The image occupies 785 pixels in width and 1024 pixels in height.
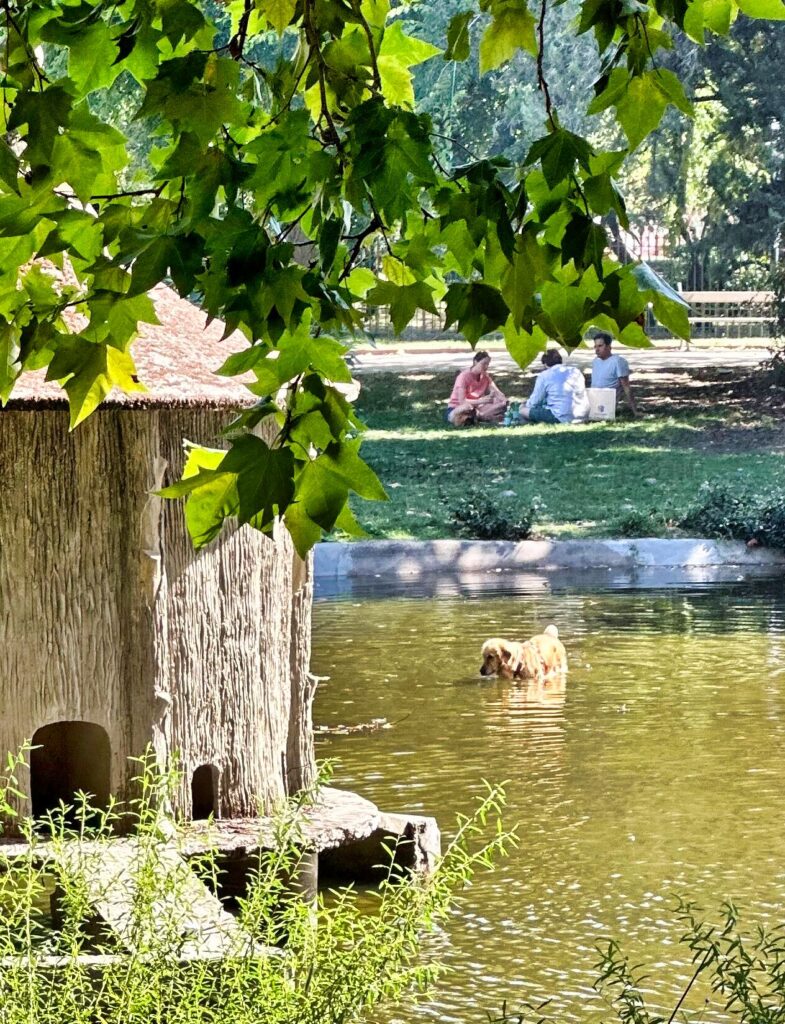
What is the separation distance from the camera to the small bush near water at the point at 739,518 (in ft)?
57.1

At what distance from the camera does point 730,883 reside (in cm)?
765

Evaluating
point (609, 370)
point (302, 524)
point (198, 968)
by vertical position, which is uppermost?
point (609, 370)

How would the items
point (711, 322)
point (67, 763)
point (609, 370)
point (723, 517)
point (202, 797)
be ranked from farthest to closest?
1. point (711, 322)
2. point (609, 370)
3. point (723, 517)
4. point (67, 763)
5. point (202, 797)

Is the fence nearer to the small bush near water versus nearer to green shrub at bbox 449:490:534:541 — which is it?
the small bush near water

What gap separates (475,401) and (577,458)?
8.08 ft

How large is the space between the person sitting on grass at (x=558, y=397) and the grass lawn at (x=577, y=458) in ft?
0.82

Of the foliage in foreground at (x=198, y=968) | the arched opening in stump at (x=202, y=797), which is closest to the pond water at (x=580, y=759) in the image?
the arched opening in stump at (x=202, y=797)

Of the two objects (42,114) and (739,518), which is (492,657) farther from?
(42,114)

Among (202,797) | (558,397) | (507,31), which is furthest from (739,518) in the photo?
(507,31)

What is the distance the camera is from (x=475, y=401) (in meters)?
23.6

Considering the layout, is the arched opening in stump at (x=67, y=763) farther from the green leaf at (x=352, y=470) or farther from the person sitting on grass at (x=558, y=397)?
the person sitting on grass at (x=558, y=397)

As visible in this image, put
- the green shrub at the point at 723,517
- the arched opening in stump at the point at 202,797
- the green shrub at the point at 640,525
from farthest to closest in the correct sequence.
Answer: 1. the green shrub at the point at 640,525
2. the green shrub at the point at 723,517
3. the arched opening in stump at the point at 202,797

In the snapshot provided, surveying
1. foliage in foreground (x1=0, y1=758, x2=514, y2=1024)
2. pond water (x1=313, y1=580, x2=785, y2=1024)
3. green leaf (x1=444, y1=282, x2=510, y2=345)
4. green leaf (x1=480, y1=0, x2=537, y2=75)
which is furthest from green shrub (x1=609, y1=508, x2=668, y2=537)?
green leaf (x1=444, y1=282, x2=510, y2=345)

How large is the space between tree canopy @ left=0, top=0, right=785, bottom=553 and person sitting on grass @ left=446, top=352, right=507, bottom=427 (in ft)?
67.8
